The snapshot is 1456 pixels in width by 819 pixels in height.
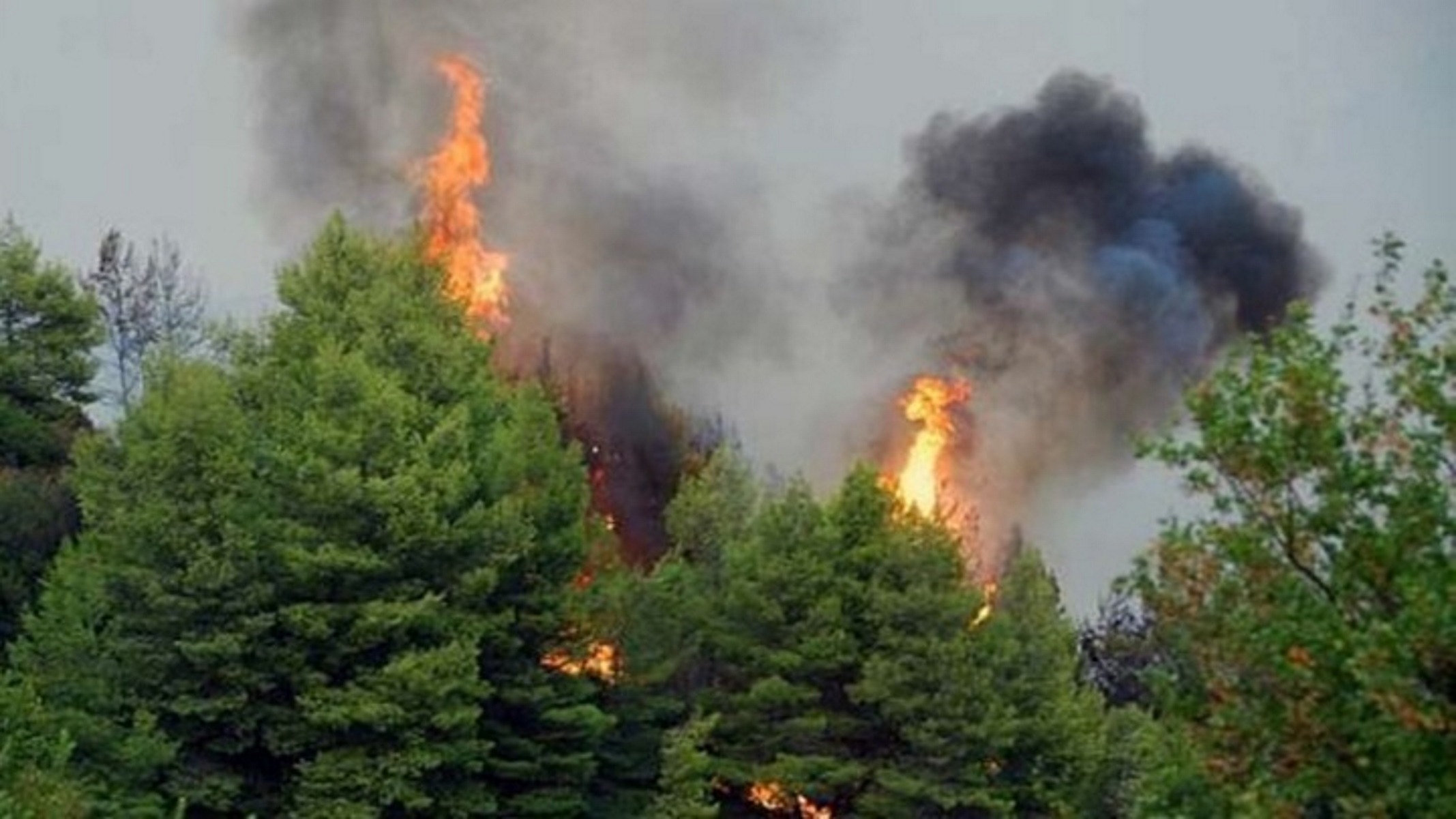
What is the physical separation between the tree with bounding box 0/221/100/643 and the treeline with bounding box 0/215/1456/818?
0.31 ft

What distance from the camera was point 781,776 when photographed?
48875 mm

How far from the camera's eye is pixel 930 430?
85.3 m

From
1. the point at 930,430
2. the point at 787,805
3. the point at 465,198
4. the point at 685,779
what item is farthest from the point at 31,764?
the point at 930,430

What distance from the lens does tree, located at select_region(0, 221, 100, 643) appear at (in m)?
51.8

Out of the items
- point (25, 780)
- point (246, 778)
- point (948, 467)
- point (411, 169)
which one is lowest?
point (25, 780)

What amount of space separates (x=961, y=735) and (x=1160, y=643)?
29075mm

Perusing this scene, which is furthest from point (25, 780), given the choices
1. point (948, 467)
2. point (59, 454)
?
point (948, 467)

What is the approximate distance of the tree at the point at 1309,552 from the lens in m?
17.2

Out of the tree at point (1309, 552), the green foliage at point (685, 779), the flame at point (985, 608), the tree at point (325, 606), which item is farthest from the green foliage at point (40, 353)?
the tree at point (1309, 552)

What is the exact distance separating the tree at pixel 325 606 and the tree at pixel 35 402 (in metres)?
4.55

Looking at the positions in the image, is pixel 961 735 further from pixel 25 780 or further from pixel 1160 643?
pixel 1160 643

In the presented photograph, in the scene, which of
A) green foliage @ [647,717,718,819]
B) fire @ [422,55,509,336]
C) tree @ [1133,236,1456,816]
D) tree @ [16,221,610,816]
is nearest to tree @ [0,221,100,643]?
tree @ [16,221,610,816]

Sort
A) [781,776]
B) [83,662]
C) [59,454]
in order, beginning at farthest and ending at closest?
1. [59,454]
2. [781,776]
3. [83,662]

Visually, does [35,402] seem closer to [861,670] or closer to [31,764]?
[861,670]
